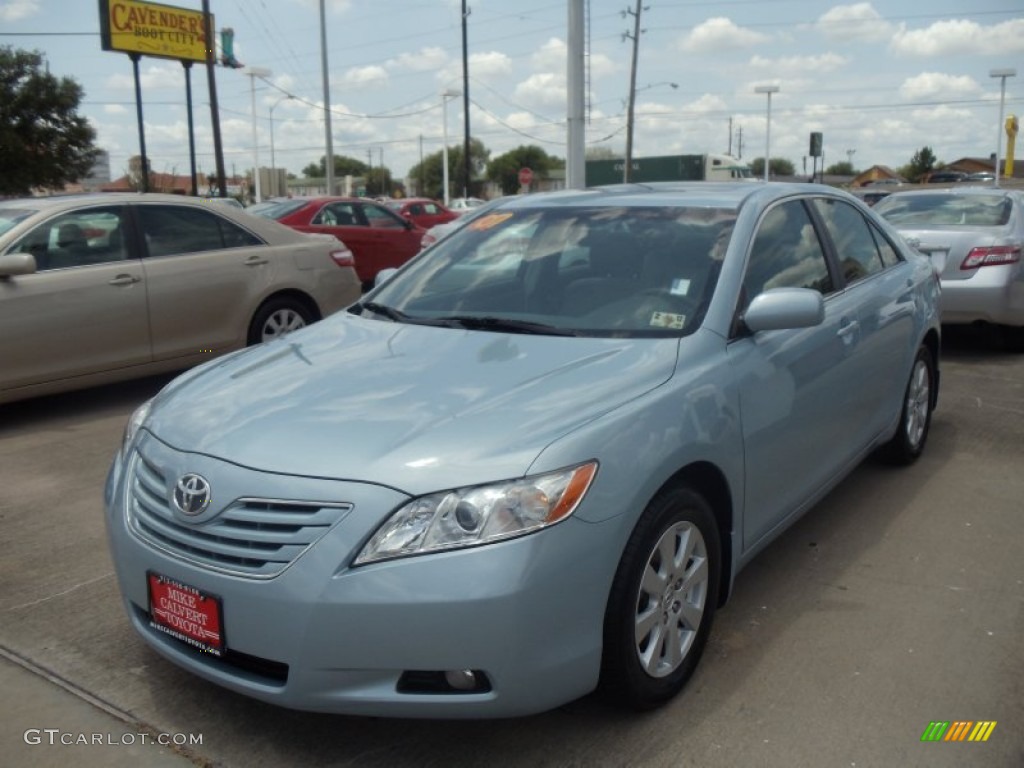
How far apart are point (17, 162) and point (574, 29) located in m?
24.2

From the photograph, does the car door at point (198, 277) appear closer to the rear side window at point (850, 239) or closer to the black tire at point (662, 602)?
the rear side window at point (850, 239)

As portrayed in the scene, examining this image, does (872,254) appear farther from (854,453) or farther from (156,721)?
(156,721)

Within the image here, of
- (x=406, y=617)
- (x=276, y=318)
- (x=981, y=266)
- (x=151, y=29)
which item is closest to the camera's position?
(x=406, y=617)

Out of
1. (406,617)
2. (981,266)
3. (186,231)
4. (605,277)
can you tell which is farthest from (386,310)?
(981,266)

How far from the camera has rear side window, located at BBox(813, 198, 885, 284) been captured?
14.5 ft

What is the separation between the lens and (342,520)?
7.94ft

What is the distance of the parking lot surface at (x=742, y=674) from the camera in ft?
8.97

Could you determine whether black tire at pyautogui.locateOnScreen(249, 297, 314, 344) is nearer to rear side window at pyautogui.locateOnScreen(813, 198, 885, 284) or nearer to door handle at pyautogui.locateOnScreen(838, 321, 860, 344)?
rear side window at pyautogui.locateOnScreen(813, 198, 885, 284)

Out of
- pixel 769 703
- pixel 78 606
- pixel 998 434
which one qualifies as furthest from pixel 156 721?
pixel 998 434

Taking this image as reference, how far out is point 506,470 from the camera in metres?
2.46

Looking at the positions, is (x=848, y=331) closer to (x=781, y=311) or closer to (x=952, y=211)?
(x=781, y=311)

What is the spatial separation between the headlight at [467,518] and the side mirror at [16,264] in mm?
4673

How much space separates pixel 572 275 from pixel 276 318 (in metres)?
4.55

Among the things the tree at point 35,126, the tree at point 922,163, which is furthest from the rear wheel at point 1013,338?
the tree at point 922,163
